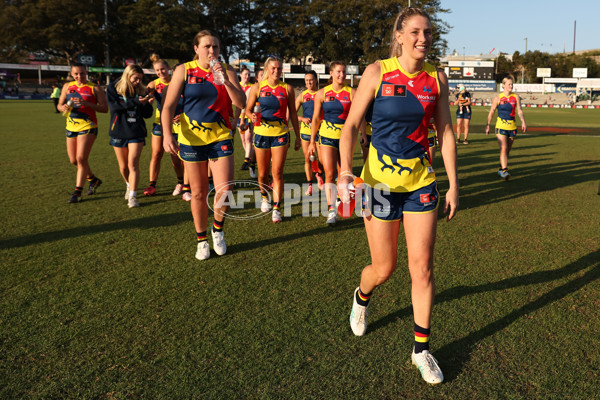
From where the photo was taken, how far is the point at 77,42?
60344mm

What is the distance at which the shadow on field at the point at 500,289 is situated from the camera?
3.32 m

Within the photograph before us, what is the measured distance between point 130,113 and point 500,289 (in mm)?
5995

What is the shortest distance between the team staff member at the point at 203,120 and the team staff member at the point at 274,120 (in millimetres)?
1576

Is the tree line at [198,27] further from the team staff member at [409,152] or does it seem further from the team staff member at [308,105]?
the team staff member at [409,152]

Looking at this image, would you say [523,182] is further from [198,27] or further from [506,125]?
[198,27]

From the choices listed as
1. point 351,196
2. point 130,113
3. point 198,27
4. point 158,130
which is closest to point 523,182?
point 158,130

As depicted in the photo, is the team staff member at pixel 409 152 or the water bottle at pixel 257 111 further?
the water bottle at pixel 257 111

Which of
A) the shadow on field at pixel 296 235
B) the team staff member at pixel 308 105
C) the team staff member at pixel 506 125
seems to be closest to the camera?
the shadow on field at pixel 296 235

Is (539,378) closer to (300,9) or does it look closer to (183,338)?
(183,338)

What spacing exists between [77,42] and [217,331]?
6696 centimetres

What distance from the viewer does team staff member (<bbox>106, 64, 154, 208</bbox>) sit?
24.3 ft

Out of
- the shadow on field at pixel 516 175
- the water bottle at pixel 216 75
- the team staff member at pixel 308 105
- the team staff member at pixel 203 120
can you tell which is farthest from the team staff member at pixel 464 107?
the water bottle at pixel 216 75

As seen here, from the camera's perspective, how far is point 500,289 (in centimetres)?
444

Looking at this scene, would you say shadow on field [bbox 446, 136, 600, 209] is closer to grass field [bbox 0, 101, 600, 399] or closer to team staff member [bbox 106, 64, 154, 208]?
grass field [bbox 0, 101, 600, 399]
